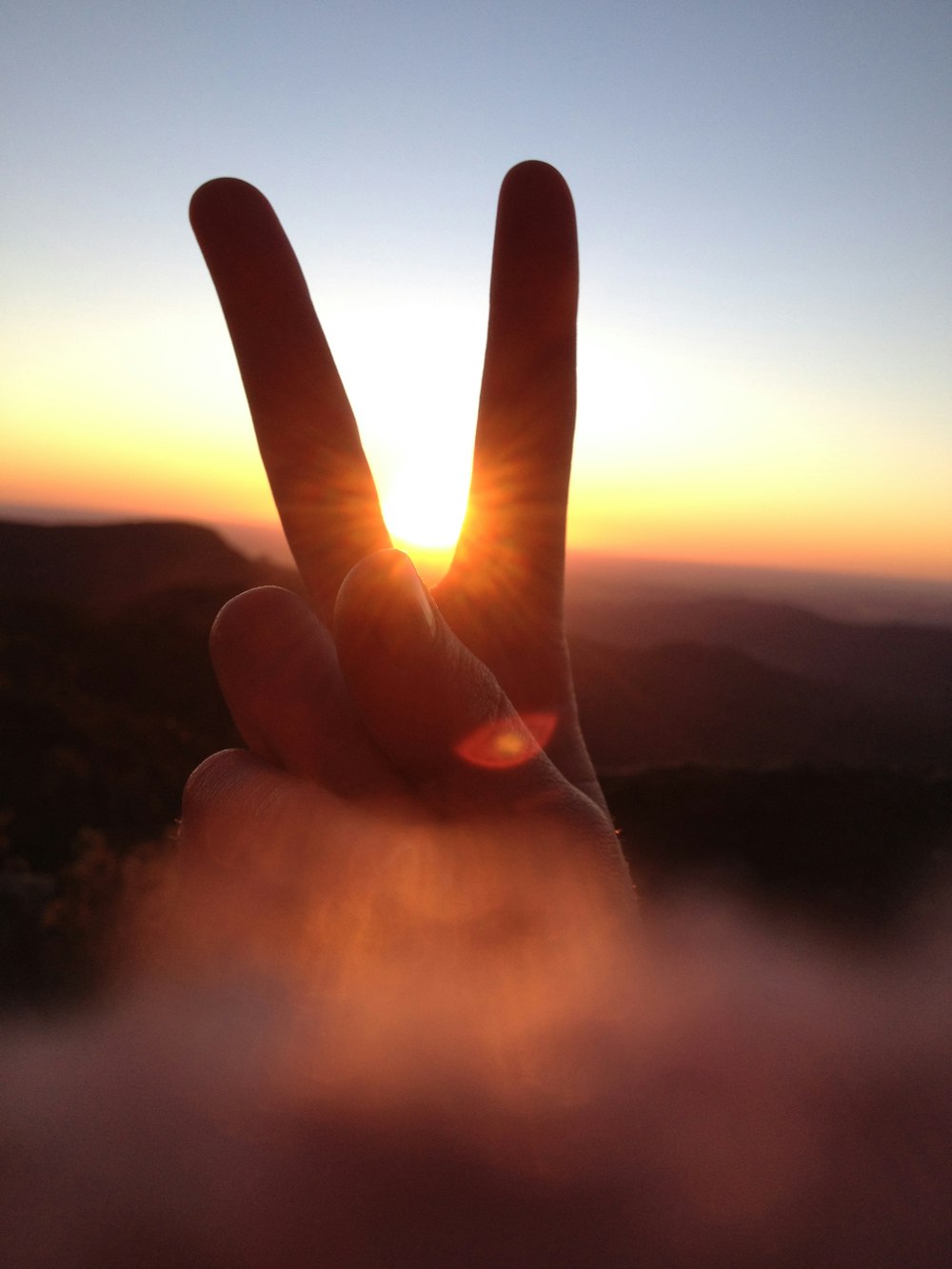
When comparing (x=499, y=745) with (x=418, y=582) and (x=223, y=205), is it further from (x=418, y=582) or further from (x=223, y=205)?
(x=223, y=205)

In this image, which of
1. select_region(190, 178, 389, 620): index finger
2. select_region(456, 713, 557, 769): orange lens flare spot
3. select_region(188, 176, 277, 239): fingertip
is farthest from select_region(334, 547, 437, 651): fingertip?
select_region(188, 176, 277, 239): fingertip

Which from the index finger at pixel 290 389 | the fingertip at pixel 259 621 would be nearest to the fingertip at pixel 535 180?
the index finger at pixel 290 389

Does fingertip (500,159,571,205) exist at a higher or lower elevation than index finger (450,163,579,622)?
higher

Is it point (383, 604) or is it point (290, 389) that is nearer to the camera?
point (383, 604)

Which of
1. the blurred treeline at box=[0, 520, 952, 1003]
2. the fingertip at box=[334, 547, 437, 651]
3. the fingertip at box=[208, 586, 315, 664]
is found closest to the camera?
the fingertip at box=[334, 547, 437, 651]

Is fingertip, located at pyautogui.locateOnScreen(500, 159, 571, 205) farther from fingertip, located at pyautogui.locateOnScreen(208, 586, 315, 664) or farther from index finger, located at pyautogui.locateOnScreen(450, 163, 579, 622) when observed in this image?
fingertip, located at pyautogui.locateOnScreen(208, 586, 315, 664)

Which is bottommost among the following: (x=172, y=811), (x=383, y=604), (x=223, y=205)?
(x=172, y=811)

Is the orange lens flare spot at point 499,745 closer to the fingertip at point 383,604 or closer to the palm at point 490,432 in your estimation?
the fingertip at point 383,604

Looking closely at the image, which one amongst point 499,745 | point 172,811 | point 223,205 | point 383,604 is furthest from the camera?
point 172,811

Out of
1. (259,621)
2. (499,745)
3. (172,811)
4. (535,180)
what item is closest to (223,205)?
(535,180)

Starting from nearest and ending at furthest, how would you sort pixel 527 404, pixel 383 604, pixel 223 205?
pixel 383 604 → pixel 223 205 → pixel 527 404
